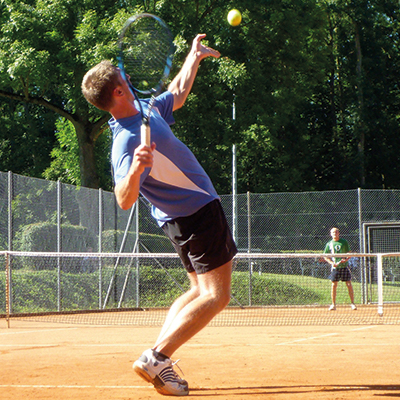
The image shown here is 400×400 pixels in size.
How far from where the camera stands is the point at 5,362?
546 centimetres

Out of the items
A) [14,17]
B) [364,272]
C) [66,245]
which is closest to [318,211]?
[364,272]

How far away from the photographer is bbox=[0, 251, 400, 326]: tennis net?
41.1 feet

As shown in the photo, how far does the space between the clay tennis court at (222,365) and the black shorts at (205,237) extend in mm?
773

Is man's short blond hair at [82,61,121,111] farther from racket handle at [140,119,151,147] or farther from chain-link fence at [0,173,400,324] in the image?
chain-link fence at [0,173,400,324]

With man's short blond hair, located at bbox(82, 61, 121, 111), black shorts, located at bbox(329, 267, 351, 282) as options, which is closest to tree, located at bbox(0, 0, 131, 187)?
black shorts, located at bbox(329, 267, 351, 282)

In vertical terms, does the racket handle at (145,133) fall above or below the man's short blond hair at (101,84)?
below

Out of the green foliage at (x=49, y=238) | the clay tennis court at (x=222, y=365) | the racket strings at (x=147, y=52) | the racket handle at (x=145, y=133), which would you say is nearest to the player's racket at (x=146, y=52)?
the racket strings at (x=147, y=52)

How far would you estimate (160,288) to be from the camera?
1451 cm

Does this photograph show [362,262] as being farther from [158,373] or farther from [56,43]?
[158,373]

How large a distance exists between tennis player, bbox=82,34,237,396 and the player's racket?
1.71 feet

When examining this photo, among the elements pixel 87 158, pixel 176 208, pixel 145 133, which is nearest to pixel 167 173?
pixel 176 208

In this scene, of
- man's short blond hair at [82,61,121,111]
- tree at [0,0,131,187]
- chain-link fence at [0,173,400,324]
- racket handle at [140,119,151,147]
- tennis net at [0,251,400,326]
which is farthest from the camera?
tree at [0,0,131,187]

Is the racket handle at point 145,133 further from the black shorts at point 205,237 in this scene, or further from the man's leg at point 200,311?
the man's leg at point 200,311

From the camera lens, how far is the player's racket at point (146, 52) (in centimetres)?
426
